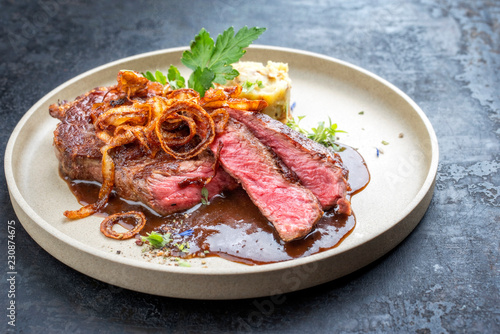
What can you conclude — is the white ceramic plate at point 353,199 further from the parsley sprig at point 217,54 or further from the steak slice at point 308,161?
the parsley sprig at point 217,54

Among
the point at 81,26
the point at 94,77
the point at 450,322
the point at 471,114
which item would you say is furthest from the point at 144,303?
the point at 81,26

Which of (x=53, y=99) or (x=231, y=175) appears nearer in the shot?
(x=231, y=175)

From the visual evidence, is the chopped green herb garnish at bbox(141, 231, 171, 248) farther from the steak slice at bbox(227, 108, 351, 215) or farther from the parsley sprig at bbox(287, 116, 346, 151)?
the parsley sprig at bbox(287, 116, 346, 151)

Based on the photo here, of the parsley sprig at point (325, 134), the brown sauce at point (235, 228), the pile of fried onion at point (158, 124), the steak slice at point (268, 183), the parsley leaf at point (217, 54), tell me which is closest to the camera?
the brown sauce at point (235, 228)

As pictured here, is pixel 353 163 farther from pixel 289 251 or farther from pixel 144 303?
pixel 144 303

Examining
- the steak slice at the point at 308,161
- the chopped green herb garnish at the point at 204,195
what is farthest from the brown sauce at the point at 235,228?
the steak slice at the point at 308,161

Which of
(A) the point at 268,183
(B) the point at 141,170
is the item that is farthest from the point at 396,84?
(B) the point at 141,170
